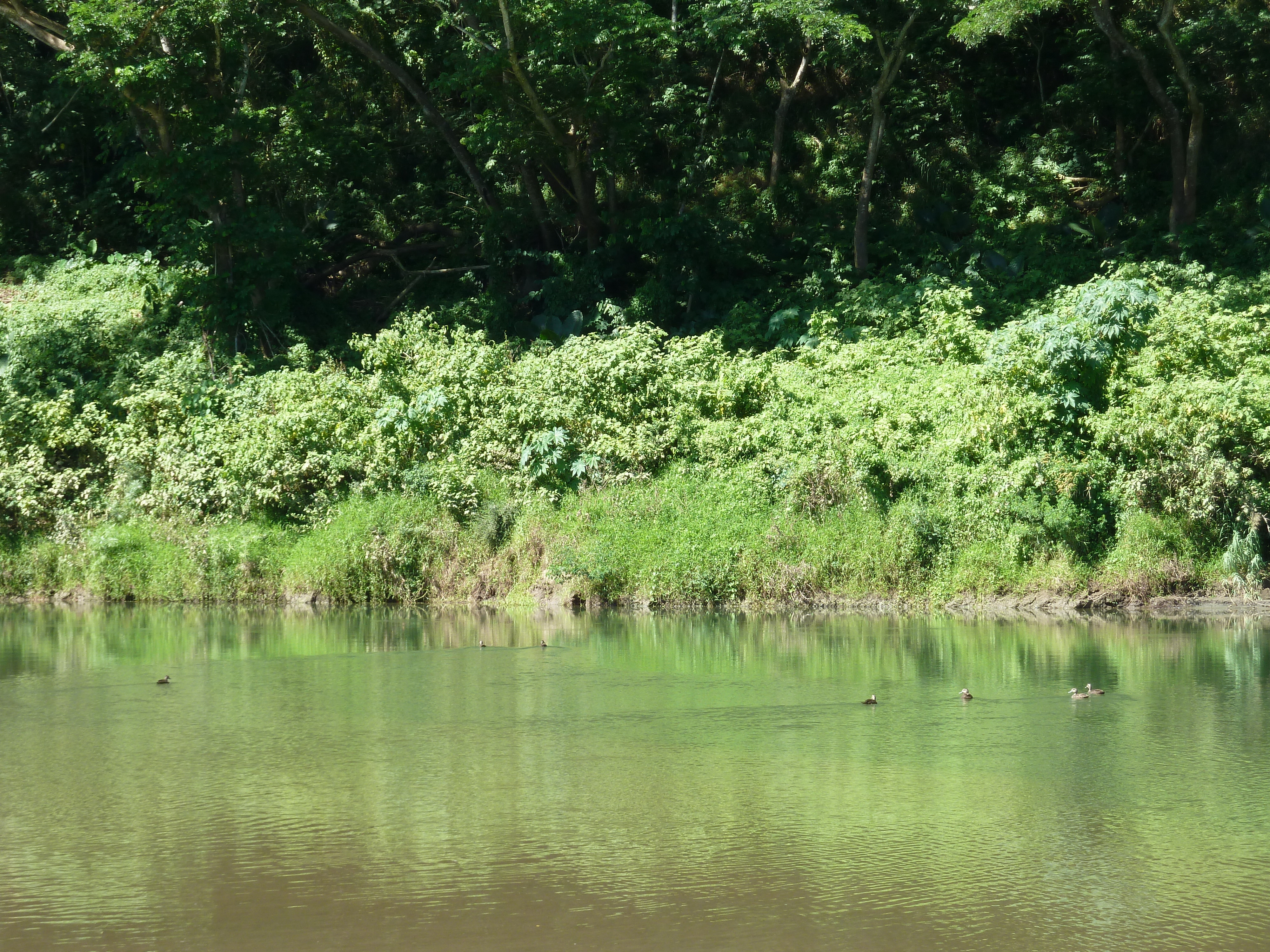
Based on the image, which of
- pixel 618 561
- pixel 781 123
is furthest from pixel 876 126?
pixel 618 561

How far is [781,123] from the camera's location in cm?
2694

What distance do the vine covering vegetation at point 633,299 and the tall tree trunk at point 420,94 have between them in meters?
0.14

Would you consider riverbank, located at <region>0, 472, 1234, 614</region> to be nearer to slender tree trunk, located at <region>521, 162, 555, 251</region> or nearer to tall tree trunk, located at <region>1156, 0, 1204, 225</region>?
slender tree trunk, located at <region>521, 162, 555, 251</region>

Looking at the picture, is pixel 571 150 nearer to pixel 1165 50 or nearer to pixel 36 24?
pixel 36 24

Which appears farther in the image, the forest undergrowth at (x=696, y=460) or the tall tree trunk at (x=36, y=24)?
the tall tree trunk at (x=36, y=24)

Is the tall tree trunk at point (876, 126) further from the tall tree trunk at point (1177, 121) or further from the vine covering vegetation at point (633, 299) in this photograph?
the tall tree trunk at point (1177, 121)

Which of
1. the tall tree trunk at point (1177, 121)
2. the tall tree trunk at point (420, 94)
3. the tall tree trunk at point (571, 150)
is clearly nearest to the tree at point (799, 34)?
the tall tree trunk at point (571, 150)

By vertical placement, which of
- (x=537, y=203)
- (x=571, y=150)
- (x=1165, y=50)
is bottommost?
(x=537, y=203)

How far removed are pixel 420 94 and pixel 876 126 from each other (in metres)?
8.70

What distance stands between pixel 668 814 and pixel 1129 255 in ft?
59.3

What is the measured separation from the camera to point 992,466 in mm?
16531

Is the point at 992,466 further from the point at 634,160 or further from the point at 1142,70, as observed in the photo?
the point at 634,160

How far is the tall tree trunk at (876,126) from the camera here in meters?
23.6

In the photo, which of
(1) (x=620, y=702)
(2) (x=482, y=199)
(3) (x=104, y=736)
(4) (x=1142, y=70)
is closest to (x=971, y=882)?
(1) (x=620, y=702)
